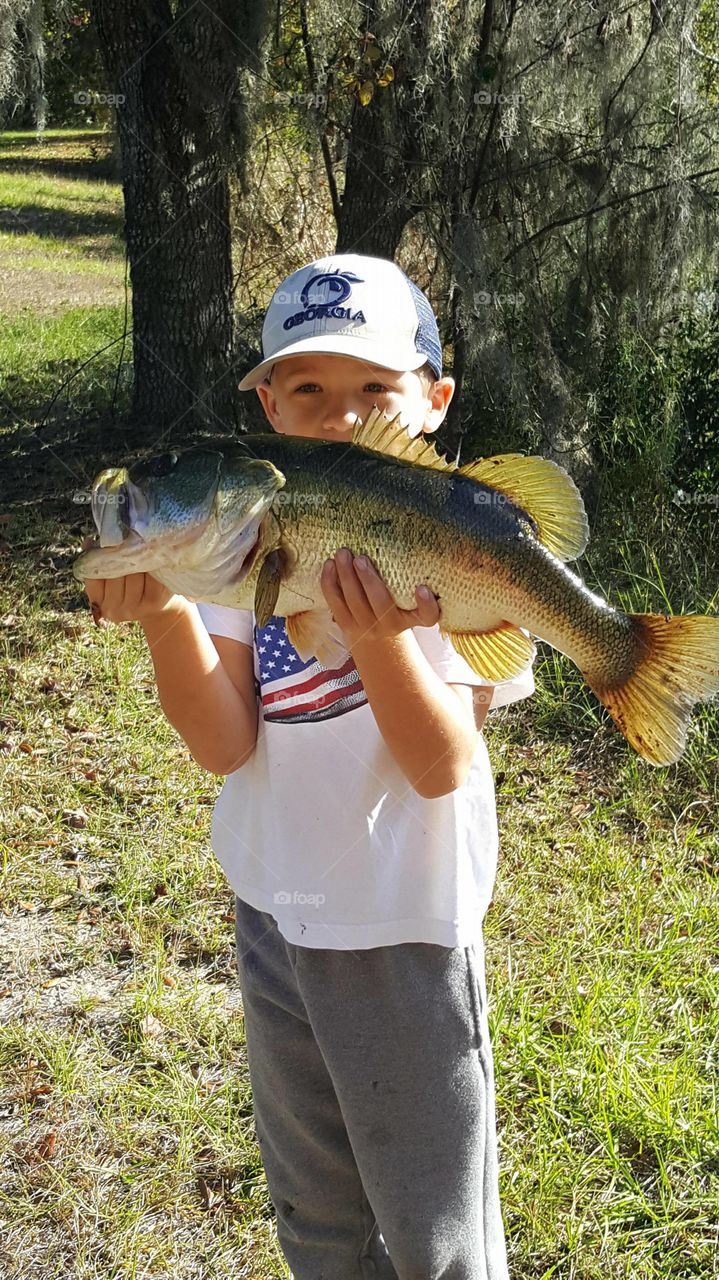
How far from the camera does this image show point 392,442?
5.39 ft

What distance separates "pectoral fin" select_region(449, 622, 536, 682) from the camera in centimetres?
175

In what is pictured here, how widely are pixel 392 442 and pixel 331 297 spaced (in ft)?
1.46

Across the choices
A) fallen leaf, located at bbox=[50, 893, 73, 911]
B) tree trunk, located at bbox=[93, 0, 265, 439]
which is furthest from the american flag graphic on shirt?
tree trunk, located at bbox=[93, 0, 265, 439]

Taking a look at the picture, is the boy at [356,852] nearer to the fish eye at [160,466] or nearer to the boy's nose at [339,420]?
the boy's nose at [339,420]

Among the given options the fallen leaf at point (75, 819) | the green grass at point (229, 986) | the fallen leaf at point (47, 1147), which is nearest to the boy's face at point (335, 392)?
the green grass at point (229, 986)

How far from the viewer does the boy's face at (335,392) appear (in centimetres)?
190

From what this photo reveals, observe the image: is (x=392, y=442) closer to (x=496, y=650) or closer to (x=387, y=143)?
(x=496, y=650)

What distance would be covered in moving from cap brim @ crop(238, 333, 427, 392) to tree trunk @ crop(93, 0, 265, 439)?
5158 mm

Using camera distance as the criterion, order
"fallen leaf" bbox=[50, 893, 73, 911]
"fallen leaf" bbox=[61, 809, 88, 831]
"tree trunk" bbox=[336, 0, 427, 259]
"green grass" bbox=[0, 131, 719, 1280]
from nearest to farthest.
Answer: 1. "green grass" bbox=[0, 131, 719, 1280]
2. "fallen leaf" bbox=[50, 893, 73, 911]
3. "fallen leaf" bbox=[61, 809, 88, 831]
4. "tree trunk" bbox=[336, 0, 427, 259]

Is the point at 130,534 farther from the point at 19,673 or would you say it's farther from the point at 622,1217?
the point at 19,673

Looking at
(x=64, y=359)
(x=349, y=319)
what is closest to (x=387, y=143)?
(x=349, y=319)

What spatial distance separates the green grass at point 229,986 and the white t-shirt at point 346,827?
49.6 inches

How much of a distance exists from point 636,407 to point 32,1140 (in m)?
4.93

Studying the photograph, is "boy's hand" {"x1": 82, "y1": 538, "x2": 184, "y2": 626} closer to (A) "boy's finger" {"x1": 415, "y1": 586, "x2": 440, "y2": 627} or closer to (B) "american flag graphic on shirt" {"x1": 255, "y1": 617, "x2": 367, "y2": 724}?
(B) "american flag graphic on shirt" {"x1": 255, "y1": 617, "x2": 367, "y2": 724}
